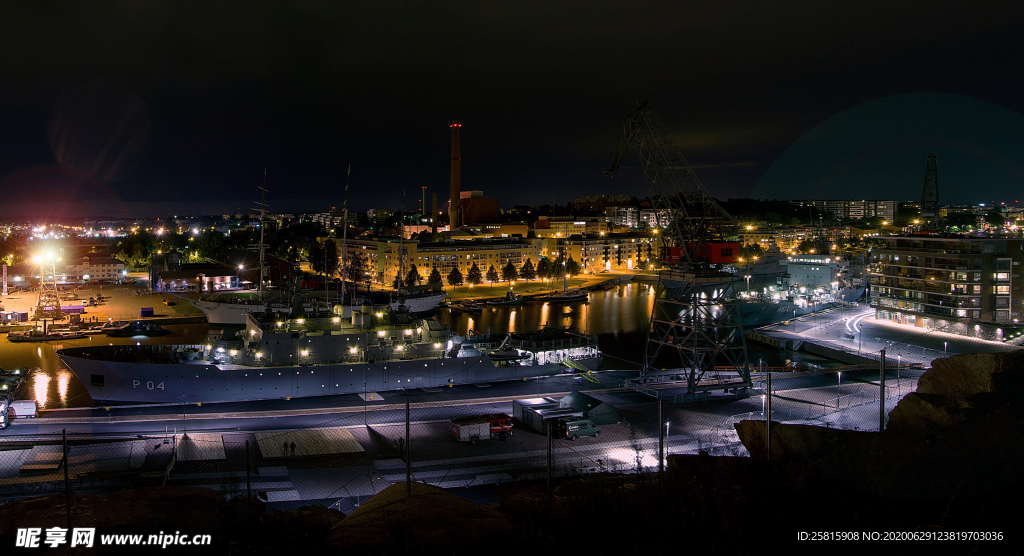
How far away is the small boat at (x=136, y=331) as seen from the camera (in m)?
24.8

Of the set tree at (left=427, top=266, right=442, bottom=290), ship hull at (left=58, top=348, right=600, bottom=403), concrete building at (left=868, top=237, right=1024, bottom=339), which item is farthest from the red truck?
tree at (left=427, top=266, right=442, bottom=290)

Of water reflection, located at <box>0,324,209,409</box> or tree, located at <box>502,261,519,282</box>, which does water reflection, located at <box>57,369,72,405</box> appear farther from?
tree, located at <box>502,261,519,282</box>

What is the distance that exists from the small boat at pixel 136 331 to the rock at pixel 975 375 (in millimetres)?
24732

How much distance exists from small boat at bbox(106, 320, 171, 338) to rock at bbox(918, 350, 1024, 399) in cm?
2473

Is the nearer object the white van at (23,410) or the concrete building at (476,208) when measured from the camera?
the white van at (23,410)

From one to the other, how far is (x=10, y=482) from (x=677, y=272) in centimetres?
1364

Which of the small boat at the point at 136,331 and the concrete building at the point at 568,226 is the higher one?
the concrete building at the point at 568,226

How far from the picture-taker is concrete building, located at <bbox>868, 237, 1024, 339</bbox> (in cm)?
2177

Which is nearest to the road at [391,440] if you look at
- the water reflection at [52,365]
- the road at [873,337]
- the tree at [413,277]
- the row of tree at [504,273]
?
the water reflection at [52,365]

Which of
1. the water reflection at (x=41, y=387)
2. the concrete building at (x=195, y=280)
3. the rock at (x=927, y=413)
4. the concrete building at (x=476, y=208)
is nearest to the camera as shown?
the rock at (x=927, y=413)

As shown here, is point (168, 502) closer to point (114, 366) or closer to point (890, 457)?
point (890, 457)

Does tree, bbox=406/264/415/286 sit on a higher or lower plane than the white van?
higher

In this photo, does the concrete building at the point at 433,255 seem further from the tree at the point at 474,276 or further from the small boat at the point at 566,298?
the small boat at the point at 566,298

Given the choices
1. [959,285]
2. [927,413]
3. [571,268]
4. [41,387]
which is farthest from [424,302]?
[927,413]
